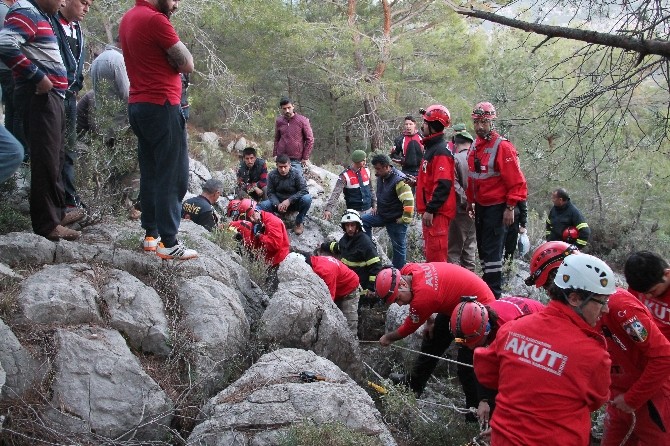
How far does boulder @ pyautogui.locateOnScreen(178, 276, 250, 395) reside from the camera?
14.1 ft

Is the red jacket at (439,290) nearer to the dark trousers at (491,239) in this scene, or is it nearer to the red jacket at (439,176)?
the dark trousers at (491,239)

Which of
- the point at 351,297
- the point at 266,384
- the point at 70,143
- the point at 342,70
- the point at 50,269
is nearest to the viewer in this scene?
the point at 266,384

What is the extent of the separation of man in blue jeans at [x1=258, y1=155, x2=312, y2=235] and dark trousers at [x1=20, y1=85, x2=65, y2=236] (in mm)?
5213

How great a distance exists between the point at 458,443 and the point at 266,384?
1.65 metres

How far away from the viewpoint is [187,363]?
4219mm

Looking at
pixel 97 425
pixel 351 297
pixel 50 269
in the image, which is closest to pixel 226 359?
pixel 97 425

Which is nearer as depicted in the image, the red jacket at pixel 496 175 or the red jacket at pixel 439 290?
the red jacket at pixel 439 290

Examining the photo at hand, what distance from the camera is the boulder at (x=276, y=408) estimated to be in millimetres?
Answer: 3555

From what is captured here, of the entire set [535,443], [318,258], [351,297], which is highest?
[535,443]

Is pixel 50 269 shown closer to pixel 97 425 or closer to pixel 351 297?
pixel 97 425

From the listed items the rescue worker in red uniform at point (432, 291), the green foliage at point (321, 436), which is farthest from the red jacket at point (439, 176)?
the green foliage at point (321, 436)

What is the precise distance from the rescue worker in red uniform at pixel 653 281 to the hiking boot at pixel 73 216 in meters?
4.51

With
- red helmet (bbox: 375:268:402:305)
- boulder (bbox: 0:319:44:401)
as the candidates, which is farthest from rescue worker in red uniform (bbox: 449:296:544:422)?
boulder (bbox: 0:319:44:401)

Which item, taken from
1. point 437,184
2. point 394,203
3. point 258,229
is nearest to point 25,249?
point 258,229
